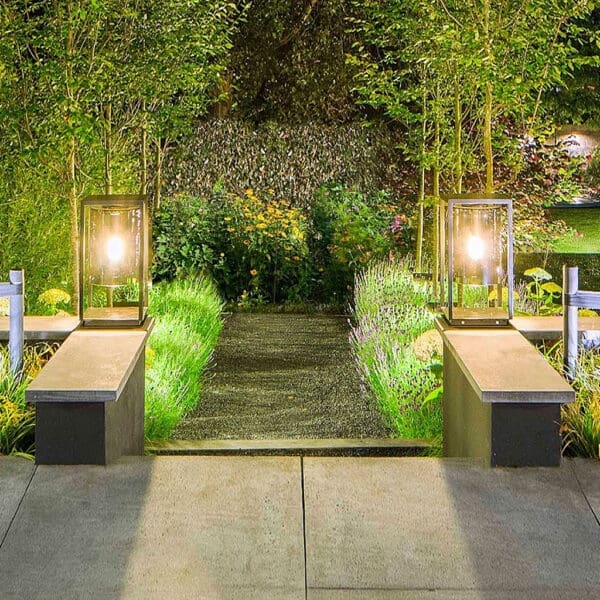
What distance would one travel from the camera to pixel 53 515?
3850mm

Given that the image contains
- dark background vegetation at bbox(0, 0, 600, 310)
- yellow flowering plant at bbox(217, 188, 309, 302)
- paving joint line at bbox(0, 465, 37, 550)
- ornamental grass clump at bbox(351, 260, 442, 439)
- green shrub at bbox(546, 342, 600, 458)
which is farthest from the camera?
yellow flowering plant at bbox(217, 188, 309, 302)

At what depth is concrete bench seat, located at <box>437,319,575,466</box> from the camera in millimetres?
4367

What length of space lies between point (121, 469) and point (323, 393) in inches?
118

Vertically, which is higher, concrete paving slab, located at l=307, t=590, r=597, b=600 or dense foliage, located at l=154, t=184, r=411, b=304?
dense foliage, located at l=154, t=184, r=411, b=304

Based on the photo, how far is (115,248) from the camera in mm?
5824

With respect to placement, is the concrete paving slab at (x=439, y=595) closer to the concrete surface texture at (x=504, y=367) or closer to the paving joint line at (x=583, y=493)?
the paving joint line at (x=583, y=493)

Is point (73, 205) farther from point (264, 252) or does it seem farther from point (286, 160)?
point (286, 160)

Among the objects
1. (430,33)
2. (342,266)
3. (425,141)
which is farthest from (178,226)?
(430,33)

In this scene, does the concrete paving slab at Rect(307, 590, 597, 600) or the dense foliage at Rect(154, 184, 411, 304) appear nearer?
the concrete paving slab at Rect(307, 590, 597, 600)

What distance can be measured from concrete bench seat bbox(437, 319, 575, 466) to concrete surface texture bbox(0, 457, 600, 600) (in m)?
0.10

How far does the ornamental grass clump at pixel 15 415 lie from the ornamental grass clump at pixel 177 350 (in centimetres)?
97

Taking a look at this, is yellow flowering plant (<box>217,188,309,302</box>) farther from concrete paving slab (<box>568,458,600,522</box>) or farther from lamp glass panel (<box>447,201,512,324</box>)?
concrete paving slab (<box>568,458,600,522</box>)

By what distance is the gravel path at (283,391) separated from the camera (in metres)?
6.20

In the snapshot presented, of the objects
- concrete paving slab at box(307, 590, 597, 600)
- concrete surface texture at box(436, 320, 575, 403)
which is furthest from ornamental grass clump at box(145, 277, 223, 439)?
concrete paving slab at box(307, 590, 597, 600)
